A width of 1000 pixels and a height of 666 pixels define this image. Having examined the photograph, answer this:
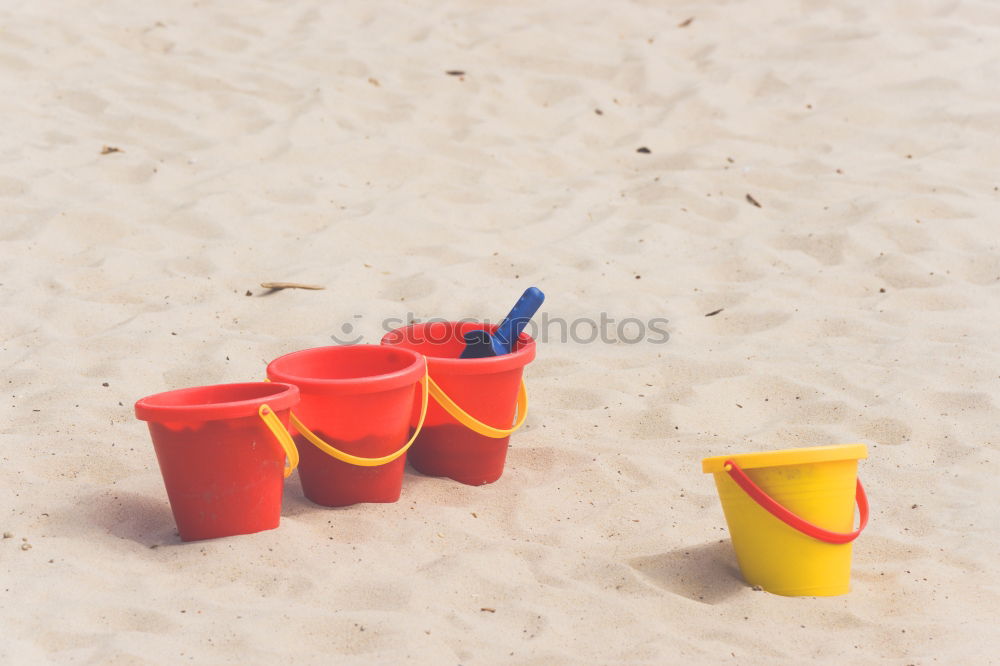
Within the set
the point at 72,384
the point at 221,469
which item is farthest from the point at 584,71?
the point at 221,469

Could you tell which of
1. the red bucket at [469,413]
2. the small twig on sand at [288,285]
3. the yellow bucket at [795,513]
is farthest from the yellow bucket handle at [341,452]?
the small twig on sand at [288,285]

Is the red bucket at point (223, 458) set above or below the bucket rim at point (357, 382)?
below

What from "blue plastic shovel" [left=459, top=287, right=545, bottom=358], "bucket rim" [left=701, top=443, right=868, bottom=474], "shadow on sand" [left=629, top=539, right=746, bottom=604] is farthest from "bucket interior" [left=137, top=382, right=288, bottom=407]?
"bucket rim" [left=701, top=443, right=868, bottom=474]

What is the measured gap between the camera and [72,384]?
2.85 m

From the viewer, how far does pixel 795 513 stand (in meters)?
2.00

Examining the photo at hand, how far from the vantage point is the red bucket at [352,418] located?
7.25ft

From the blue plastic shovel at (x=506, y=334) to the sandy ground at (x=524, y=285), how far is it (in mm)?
311

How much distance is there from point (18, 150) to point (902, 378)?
11.7 feet

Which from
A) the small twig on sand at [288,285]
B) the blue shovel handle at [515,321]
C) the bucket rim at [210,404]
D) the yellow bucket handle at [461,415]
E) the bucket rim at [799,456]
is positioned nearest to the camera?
the bucket rim at [799,456]

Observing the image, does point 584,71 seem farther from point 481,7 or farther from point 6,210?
point 6,210

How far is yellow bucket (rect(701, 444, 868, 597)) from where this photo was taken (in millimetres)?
1956

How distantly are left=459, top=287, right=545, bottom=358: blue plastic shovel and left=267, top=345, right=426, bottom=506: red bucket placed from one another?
0.25 m

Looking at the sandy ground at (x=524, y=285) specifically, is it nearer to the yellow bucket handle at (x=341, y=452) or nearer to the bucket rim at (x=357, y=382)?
the yellow bucket handle at (x=341, y=452)

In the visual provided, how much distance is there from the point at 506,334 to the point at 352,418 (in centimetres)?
49
